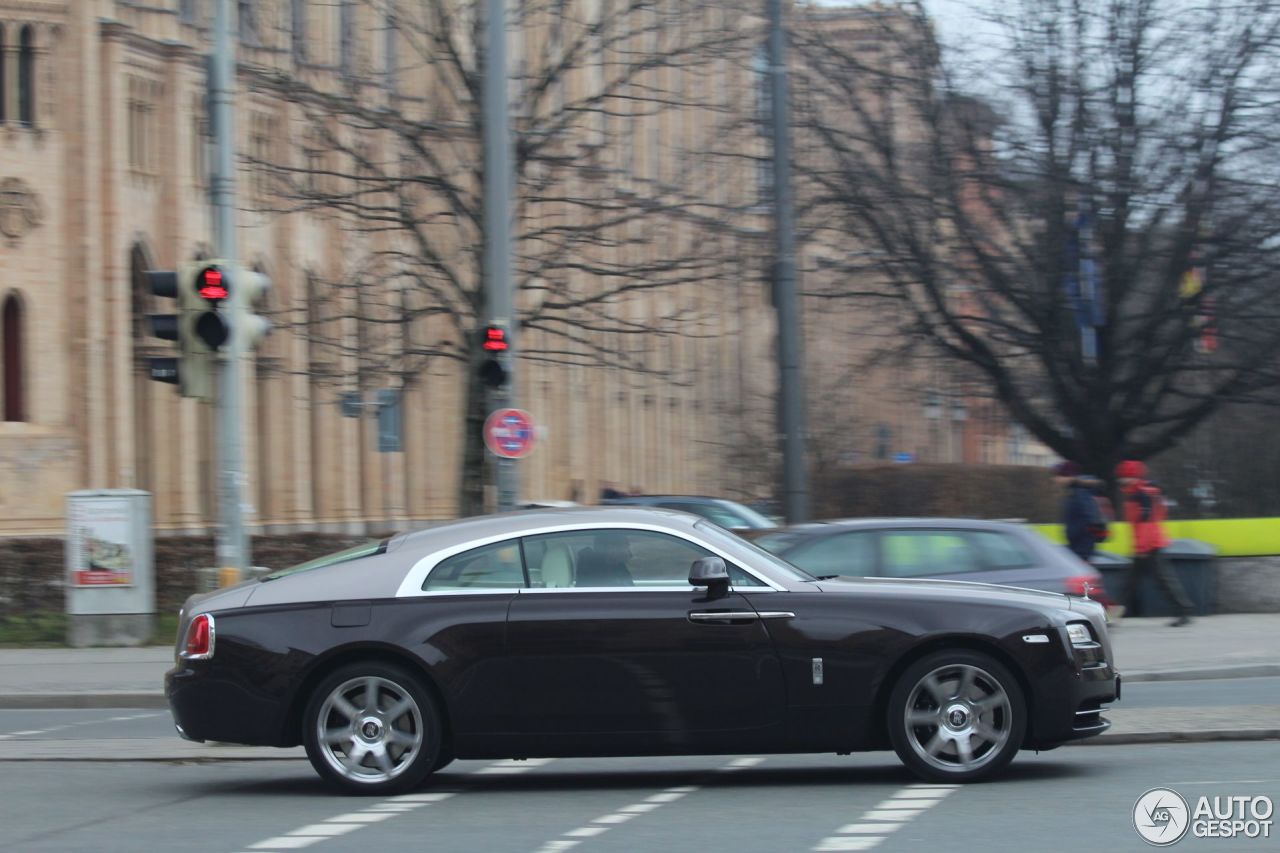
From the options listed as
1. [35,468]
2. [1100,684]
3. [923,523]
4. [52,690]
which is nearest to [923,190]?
[923,523]

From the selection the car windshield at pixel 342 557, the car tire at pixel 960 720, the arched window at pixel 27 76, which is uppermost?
the arched window at pixel 27 76

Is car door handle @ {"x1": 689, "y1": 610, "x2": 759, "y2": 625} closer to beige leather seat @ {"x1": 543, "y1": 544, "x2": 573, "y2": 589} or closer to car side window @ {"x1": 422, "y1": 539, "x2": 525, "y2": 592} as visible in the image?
beige leather seat @ {"x1": 543, "y1": 544, "x2": 573, "y2": 589}

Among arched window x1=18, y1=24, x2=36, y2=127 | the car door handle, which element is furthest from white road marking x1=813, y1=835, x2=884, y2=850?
arched window x1=18, y1=24, x2=36, y2=127

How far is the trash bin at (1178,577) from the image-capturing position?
21469mm

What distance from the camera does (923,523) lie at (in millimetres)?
14195

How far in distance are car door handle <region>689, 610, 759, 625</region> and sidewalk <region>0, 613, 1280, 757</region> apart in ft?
9.79

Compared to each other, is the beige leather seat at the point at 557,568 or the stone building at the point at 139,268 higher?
the stone building at the point at 139,268

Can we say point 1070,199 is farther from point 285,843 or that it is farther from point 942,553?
point 285,843

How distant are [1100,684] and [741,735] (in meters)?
1.91

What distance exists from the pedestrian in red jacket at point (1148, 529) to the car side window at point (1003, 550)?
634 cm

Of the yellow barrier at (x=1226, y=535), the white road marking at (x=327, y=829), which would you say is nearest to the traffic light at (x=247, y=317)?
the white road marking at (x=327, y=829)

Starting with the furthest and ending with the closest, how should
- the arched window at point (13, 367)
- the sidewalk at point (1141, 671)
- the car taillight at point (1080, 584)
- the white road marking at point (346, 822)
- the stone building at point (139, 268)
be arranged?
1. the arched window at point (13, 367)
2. the stone building at point (139, 268)
3. the car taillight at point (1080, 584)
4. the sidewalk at point (1141, 671)
5. the white road marking at point (346, 822)

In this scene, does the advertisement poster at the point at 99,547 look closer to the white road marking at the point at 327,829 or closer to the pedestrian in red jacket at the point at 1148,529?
the pedestrian in red jacket at the point at 1148,529
